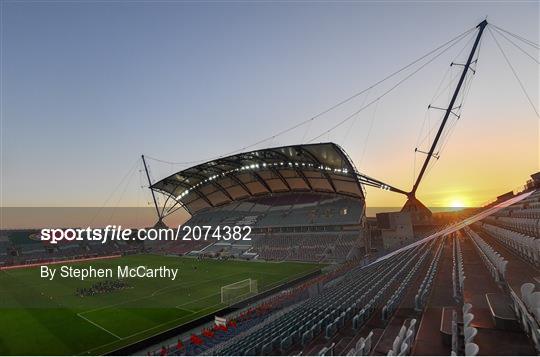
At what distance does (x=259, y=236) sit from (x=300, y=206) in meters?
11.1

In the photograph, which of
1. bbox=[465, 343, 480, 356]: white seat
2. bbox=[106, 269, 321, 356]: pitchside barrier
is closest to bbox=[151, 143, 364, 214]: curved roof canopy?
bbox=[106, 269, 321, 356]: pitchside barrier

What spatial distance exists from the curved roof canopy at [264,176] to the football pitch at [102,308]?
58.3 feet

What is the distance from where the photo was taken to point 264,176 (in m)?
69.9

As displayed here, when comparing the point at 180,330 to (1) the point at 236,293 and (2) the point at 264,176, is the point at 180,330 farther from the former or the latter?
(2) the point at 264,176

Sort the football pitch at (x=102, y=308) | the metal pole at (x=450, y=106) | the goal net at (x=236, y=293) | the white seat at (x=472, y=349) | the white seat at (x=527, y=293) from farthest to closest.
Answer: the metal pole at (x=450, y=106) < the goal net at (x=236, y=293) < the football pitch at (x=102, y=308) < the white seat at (x=527, y=293) < the white seat at (x=472, y=349)

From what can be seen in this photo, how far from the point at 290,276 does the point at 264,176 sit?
33.0m

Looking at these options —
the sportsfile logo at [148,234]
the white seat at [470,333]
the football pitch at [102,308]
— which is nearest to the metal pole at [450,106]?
the football pitch at [102,308]

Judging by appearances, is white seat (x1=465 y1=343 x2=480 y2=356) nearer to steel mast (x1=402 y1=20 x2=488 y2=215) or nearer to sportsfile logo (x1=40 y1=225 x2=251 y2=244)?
steel mast (x1=402 y1=20 x2=488 y2=215)

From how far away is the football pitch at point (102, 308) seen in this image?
→ 20.6 metres

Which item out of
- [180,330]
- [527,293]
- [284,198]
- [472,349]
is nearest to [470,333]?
[472,349]

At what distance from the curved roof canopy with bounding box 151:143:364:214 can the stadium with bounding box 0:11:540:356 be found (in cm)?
39

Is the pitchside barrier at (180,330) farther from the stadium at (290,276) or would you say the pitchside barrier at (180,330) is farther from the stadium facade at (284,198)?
the stadium facade at (284,198)

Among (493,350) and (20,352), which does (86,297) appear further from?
(493,350)

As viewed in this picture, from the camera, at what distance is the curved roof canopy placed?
5375 cm
